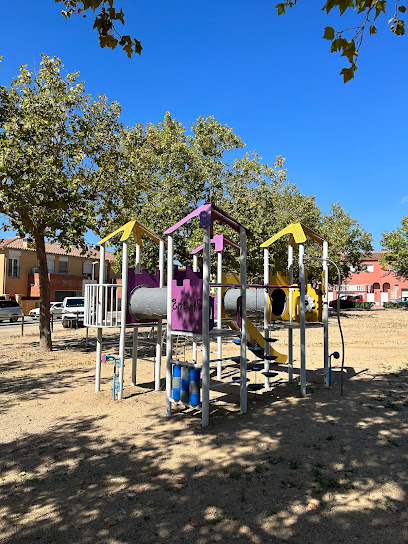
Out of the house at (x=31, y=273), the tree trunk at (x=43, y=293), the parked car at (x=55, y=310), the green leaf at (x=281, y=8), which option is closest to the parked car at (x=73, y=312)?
the parked car at (x=55, y=310)

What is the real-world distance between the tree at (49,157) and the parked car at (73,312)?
1134cm

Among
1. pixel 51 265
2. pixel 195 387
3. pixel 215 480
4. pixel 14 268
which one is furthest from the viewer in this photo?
pixel 51 265

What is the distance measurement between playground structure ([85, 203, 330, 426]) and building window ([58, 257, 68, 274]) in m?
40.5

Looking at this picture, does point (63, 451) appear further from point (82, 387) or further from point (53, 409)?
point (82, 387)

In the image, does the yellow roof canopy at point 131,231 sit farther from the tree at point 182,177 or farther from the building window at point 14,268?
the building window at point 14,268

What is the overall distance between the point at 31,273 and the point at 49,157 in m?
36.2

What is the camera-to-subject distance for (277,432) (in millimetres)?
6184

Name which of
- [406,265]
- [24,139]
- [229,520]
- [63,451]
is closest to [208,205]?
[63,451]

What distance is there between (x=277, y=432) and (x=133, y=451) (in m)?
2.10

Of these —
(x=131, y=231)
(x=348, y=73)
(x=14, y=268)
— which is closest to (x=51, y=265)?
(x=14, y=268)

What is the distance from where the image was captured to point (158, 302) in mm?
7863

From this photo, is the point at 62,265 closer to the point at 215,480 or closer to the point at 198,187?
the point at 198,187

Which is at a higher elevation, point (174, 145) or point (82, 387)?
point (174, 145)

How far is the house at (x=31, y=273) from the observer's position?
4259 centimetres
